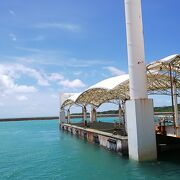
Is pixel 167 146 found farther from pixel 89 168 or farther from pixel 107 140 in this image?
pixel 89 168

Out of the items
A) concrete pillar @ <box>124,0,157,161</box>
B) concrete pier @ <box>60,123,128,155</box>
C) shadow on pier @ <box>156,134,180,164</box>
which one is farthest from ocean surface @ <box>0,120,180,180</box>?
shadow on pier @ <box>156,134,180,164</box>

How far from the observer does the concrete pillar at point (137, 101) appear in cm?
2027

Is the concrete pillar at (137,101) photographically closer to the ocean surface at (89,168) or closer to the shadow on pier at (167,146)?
the ocean surface at (89,168)

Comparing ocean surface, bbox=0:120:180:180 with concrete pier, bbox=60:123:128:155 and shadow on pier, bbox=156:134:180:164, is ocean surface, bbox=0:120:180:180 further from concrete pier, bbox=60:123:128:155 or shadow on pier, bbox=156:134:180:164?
shadow on pier, bbox=156:134:180:164

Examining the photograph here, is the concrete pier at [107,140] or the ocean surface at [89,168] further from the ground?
the concrete pier at [107,140]

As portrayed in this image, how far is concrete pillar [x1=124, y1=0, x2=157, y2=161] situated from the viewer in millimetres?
20266

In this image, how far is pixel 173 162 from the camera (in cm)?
2067

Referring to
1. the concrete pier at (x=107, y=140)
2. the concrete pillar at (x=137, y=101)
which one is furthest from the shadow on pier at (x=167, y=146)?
the concrete pillar at (x=137, y=101)

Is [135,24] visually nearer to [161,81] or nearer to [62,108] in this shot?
[161,81]

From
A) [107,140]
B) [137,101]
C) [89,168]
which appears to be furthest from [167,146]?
[89,168]

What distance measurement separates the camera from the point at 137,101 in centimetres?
2058

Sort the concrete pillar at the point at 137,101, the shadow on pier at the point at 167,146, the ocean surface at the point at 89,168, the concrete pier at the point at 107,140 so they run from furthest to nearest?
the shadow on pier at the point at 167,146, the concrete pier at the point at 107,140, the concrete pillar at the point at 137,101, the ocean surface at the point at 89,168

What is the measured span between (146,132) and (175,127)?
2.17 meters

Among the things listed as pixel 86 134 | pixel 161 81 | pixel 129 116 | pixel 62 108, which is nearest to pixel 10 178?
pixel 129 116
